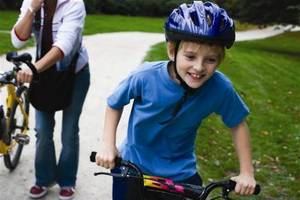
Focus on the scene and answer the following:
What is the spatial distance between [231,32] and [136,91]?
53cm

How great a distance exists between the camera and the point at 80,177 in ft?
17.8

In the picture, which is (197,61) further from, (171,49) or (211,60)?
(171,49)

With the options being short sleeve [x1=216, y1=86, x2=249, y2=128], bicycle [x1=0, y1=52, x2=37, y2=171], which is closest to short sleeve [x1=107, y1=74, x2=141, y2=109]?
short sleeve [x1=216, y1=86, x2=249, y2=128]

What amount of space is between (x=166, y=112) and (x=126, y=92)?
0.21 meters

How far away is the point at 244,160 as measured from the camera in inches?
108

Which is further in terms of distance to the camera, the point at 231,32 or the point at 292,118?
the point at 292,118

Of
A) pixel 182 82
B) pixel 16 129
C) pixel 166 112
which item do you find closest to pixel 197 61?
pixel 182 82

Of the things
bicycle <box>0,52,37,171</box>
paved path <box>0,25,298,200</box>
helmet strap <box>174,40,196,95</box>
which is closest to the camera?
helmet strap <box>174,40,196,95</box>

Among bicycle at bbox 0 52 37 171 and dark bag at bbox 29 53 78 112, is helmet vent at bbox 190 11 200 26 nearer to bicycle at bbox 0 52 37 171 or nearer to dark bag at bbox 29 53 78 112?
dark bag at bbox 29 53 78 112

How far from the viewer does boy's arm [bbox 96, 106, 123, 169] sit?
2621 millimetres

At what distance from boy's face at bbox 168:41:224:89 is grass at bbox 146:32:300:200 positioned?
318cm

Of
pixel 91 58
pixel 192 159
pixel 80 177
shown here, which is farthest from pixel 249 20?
pixel 192 159

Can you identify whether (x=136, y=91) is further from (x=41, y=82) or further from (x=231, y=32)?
(x=41, y=82)

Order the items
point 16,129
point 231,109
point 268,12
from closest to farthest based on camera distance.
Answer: point 231,109
point 16,129
point 268,12
